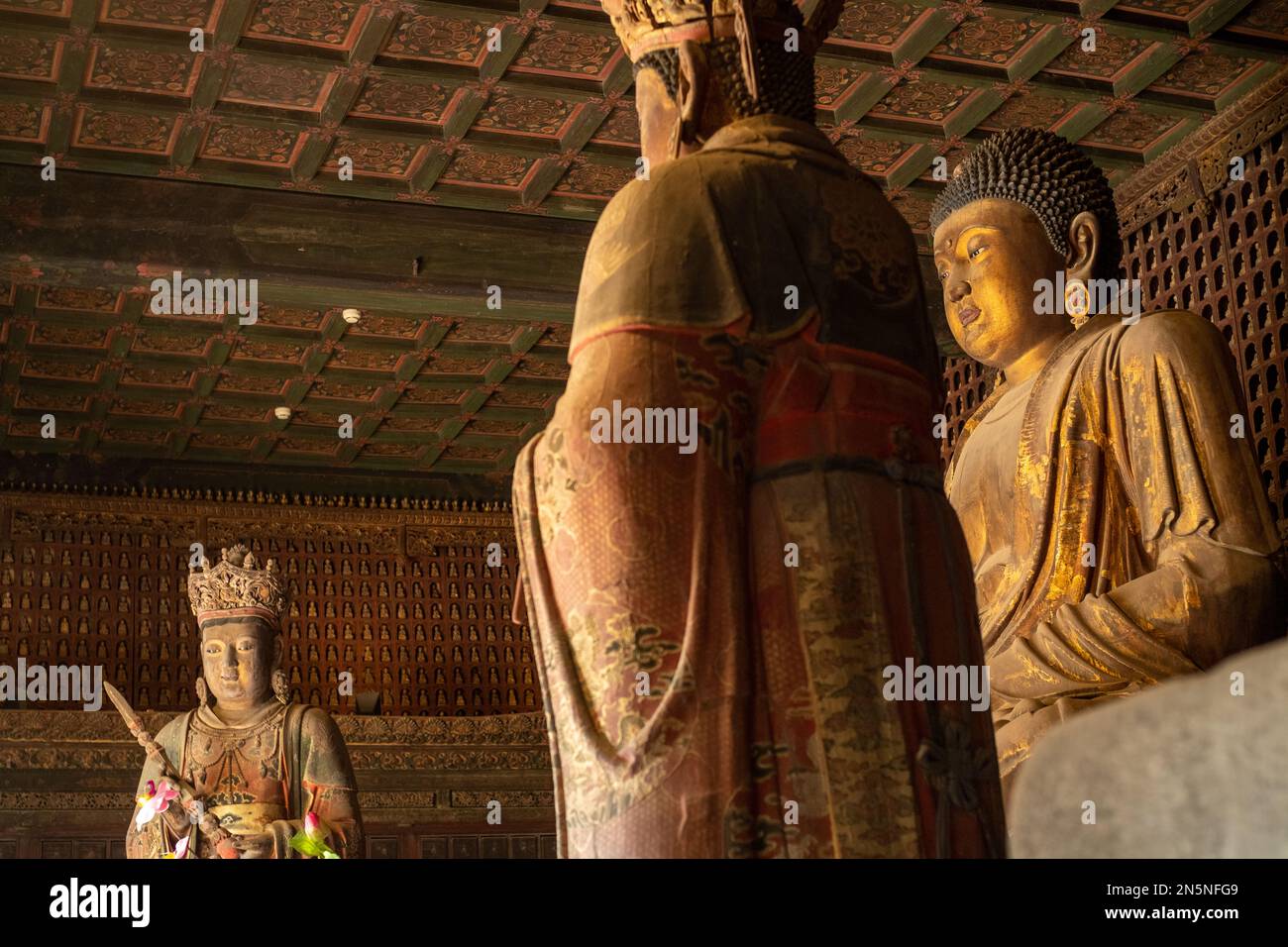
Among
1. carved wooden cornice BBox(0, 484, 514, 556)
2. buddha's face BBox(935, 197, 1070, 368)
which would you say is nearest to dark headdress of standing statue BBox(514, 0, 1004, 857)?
buddha's face BBox(935, 197, 1070, 368)

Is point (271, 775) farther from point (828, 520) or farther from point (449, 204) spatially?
point (828, 520)

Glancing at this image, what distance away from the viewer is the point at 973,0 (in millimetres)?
7422

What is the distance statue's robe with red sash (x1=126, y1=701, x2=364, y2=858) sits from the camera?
7.12 meters

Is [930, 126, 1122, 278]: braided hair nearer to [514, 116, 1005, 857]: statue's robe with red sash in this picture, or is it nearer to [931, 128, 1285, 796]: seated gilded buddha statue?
[931, 128, 1285, 796]: seated gilded buddha statue

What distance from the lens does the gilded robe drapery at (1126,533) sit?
4.12 meters

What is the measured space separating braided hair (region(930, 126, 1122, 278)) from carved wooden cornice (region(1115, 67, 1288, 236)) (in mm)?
2661

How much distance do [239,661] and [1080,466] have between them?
15.0ft

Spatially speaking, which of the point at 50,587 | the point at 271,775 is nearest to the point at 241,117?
the point at 271,775

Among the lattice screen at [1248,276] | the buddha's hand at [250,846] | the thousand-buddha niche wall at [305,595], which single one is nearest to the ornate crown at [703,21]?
the lattice screen at [1248,276]

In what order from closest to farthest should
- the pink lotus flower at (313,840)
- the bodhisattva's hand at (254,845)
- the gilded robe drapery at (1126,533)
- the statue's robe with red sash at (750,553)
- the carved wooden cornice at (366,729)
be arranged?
the statue's robe with red sash at (750,553), the gilded robe drapery at (1126,533), the pink lotus flower at (313,840), the bodhisattva's hand at (254,845), the carved wooden cornice at (366,729)

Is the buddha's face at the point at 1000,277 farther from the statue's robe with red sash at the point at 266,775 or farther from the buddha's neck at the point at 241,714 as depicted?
the buddha's neck at the point at 241,714

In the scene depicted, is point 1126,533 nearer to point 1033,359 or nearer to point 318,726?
point 1033,359

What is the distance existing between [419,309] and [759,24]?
586 cm

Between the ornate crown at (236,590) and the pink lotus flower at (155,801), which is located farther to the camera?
the ornate crown at (236,590)
